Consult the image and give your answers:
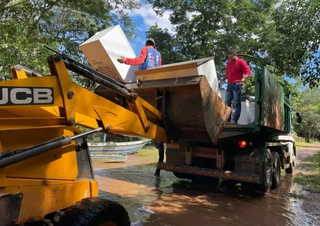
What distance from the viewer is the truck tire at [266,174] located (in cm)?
650

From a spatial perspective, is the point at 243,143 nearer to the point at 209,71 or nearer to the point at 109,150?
the point at 209,71

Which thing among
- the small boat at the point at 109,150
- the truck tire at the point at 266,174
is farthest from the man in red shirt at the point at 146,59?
the small boat at the point at 109,150

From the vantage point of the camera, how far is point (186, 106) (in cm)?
421

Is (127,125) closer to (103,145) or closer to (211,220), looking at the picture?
(211,220)

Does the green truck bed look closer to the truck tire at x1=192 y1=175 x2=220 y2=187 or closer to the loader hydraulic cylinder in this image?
the loader hydraulic cylinder

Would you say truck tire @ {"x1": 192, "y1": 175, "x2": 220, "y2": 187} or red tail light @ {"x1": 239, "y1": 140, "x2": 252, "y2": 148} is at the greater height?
red tail light @ {"x1": 239, "y1": 140, "x2": 252, "y2": 148}

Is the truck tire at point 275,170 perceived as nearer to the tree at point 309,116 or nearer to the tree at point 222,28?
the tree at point 222,28

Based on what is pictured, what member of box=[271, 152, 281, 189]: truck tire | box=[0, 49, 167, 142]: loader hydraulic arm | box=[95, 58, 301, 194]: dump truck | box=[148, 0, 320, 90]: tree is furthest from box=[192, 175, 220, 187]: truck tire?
box=[148, 0, 320, 90]: tree

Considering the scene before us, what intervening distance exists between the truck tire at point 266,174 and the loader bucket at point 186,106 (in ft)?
8.61

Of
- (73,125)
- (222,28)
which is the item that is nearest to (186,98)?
(73,125)

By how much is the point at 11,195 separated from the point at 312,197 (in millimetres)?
6947

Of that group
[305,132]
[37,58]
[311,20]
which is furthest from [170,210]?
[305,132]

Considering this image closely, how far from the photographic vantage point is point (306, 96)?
5541cm

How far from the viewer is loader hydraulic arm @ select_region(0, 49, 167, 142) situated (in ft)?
8.11
